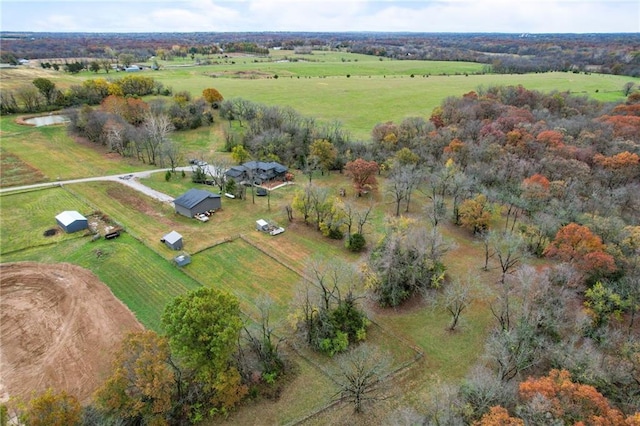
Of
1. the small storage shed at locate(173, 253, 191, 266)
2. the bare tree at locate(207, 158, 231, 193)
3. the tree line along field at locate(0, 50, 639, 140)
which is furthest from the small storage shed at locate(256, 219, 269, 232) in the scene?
the tree line along field at locate(0, 50, 639, 140)

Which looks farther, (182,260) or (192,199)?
(192,199)

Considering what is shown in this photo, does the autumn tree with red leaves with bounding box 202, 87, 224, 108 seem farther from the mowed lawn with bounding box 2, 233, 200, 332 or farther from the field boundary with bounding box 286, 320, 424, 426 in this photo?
the field boundary with bounding box 286, 320, 424, 426

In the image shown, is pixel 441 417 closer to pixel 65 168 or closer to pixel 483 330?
pixel 483 330

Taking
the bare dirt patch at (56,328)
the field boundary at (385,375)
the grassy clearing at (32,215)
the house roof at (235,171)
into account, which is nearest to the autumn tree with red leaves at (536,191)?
the field boundary at (385,375)

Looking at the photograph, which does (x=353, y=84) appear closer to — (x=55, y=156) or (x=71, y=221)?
(x=55, y=156)

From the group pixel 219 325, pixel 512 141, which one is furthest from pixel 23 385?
pixel 512 141

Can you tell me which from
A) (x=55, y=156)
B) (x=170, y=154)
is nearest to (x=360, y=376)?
(x=170, y=154)

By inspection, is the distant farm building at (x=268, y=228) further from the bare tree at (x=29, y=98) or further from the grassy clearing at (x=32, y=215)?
the bare tree at (x=29, y=98)
